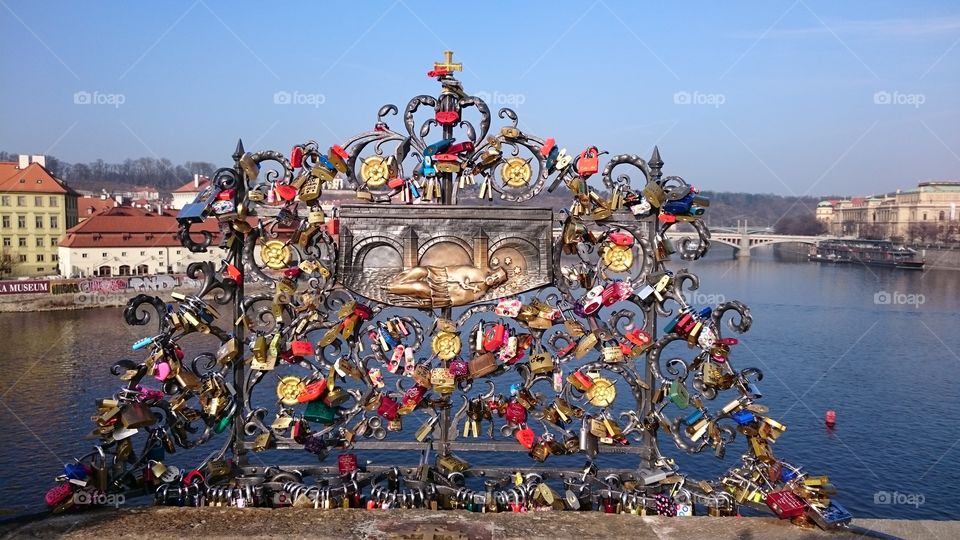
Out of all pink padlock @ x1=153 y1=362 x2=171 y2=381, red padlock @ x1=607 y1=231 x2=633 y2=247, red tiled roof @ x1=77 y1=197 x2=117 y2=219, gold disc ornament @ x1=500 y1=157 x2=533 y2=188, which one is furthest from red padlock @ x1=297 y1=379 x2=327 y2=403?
red tiled roof @ x1=77 y1=197 x2=117 y2=219

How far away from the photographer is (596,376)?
1347 cm

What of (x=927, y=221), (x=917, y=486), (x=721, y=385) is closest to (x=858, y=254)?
(x=927, y=221)

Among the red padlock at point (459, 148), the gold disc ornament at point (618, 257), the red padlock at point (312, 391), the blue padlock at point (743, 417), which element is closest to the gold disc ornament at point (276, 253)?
the red padlock at point (312, 391)

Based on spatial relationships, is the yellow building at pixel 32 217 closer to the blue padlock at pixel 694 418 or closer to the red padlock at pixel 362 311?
the red padlock at pixel 362 311

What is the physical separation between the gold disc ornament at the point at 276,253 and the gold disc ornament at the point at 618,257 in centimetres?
571

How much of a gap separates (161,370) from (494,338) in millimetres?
5682

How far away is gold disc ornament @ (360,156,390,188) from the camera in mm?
13438

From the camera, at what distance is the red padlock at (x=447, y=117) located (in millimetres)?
13328

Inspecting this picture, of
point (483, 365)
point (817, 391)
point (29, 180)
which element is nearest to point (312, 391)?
point (483, 365)

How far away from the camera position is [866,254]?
317 feet

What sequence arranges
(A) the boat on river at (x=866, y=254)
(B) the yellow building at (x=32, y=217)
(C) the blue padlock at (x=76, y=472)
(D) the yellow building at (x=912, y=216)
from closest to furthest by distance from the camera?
1. (C) the blue padlock at (x=76, y=472)
2. (B) the yellow building at (x=32, y=217)
3. (A) the boat on river at (x=866, y=254)
4. (D) the yellow building at (x=912, y=216)

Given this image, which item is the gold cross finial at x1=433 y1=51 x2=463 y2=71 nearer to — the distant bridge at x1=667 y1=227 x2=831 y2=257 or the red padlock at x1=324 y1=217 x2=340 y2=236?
the red padlock at x1=324 y1=217 x2=340 y2=236

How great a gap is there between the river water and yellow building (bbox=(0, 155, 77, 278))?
61.5 feet

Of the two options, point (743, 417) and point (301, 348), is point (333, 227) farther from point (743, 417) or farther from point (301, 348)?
point (743, 417)
